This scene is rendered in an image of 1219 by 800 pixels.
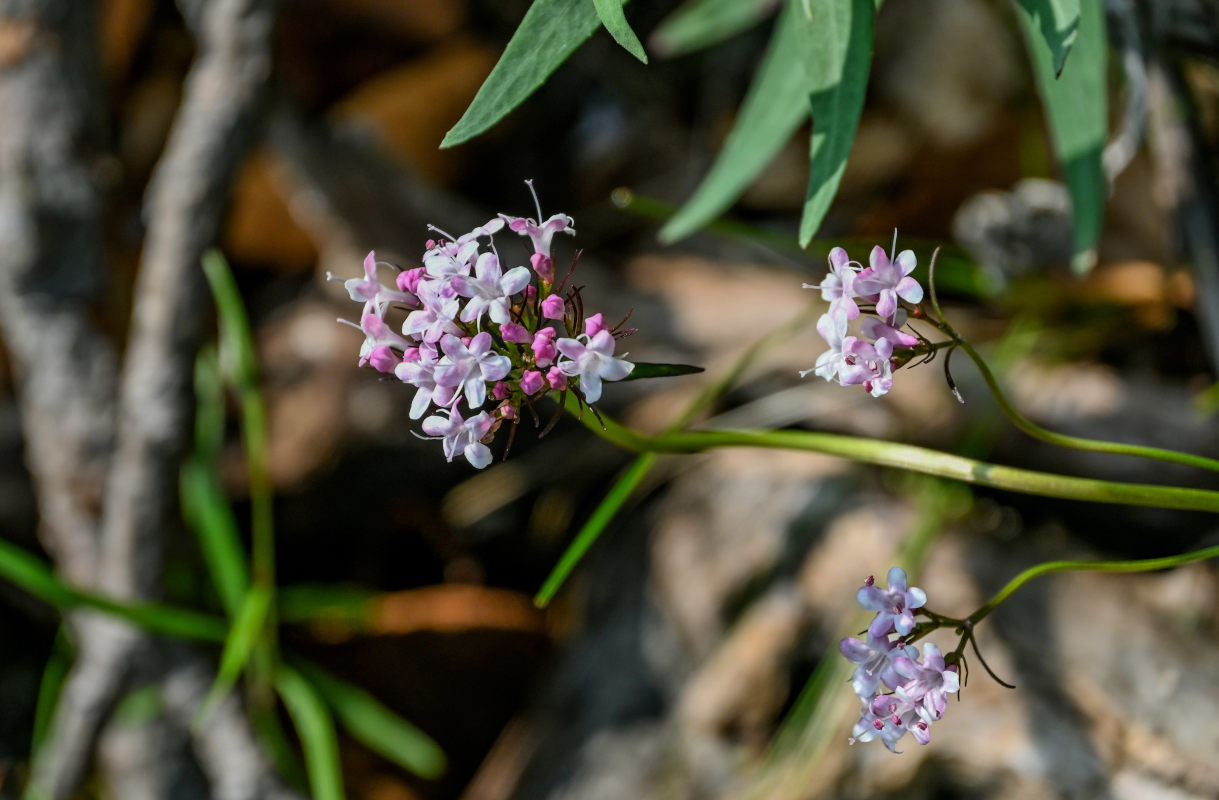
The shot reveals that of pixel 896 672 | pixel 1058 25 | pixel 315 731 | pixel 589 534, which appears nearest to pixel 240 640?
pixel 315 731

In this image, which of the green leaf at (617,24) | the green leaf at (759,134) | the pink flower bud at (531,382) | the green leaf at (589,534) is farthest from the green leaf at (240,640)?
the green leaf at (617,24)

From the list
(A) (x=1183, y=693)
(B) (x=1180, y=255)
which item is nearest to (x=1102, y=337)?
(B) (x=1180, y=255)

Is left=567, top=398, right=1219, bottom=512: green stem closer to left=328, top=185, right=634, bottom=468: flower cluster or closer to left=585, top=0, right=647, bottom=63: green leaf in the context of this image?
left=328, top=185, right=634, bottom=468: flower cluster

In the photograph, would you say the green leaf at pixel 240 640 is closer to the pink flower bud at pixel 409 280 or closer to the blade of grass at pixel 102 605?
the blade of grass at pixel 102 605

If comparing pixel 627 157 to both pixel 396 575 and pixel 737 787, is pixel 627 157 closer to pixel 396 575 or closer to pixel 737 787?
pixel 396 575

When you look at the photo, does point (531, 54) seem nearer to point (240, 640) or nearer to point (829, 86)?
point (829, 86)

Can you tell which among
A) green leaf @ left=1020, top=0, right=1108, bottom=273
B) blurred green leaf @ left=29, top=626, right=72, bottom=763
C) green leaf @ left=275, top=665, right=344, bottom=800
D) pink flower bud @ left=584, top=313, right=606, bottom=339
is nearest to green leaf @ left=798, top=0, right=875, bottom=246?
pink flower bud @ left=584, top=313, right=606, bottom=339
